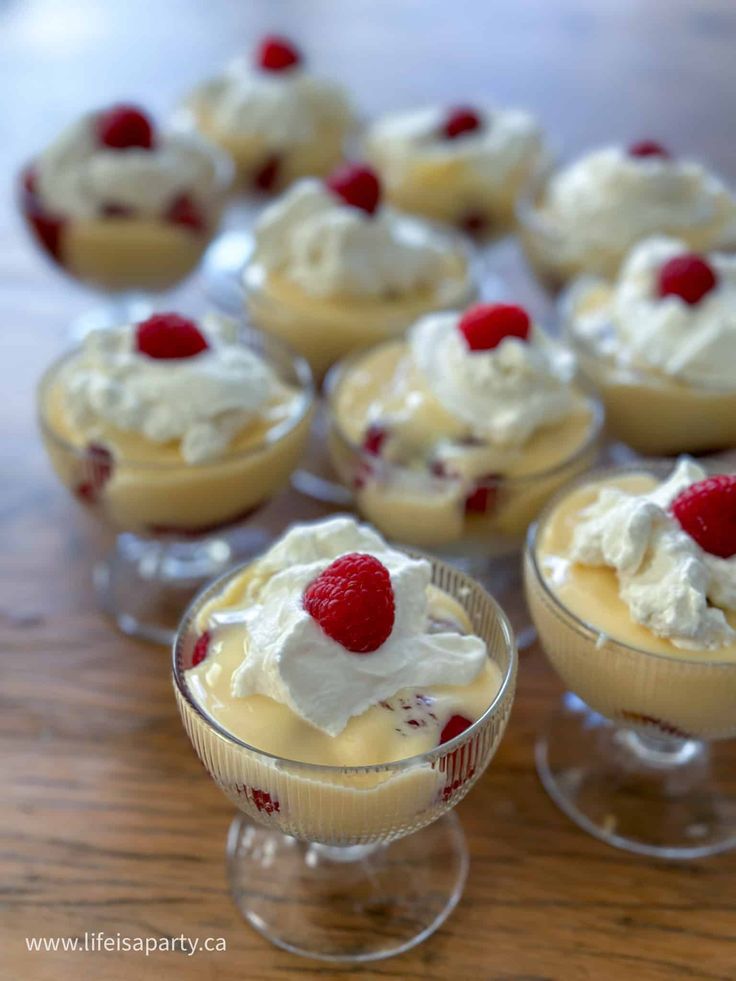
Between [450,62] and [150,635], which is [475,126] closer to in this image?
[450,62]

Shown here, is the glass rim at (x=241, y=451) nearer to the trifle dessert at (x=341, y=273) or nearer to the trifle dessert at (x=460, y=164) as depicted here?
the trifle dessert at (x=341, y=273)

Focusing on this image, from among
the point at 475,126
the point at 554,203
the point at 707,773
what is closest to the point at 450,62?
the point at 475,126

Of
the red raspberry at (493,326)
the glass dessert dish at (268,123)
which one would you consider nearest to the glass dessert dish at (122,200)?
the glass dessert dish at (268,123)

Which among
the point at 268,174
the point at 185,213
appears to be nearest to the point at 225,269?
the point at 268,174

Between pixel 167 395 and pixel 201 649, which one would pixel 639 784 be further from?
pixel 167 395

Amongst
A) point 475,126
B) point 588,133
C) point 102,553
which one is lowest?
point 102,553

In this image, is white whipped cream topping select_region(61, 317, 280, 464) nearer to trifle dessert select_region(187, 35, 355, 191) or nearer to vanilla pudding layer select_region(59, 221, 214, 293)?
vanilla pudding layer select_region(59, 221, 214, 293)

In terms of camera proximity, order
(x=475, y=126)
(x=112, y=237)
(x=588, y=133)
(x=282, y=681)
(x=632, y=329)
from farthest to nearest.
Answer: (x=588, y=133), (x=475, y=126), (x=112, y=237), (x=632, y=329), (x=282, y=681)

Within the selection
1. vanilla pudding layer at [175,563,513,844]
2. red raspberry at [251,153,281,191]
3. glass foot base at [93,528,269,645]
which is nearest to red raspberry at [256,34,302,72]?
red raspberry at [251,153,281,191]
